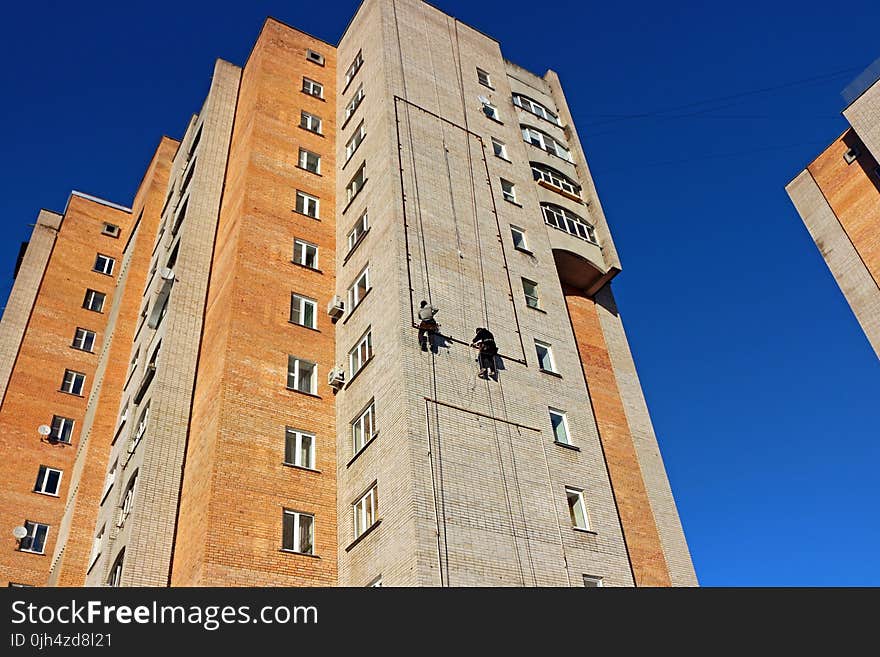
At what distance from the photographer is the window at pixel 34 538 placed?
27.2m

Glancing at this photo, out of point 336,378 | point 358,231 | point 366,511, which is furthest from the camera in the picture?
point 358,231

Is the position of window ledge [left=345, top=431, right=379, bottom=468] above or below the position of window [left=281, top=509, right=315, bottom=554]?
above

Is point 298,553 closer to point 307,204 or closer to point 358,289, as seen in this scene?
point 358,289

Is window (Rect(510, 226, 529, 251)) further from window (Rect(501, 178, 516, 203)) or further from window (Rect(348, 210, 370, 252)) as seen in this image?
window (Rect(348, 210, 370, 252))

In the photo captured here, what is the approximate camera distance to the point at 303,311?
24672 mm

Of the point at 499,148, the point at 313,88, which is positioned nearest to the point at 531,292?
the point at 499,148

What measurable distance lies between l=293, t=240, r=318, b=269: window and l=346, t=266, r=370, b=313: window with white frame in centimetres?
222

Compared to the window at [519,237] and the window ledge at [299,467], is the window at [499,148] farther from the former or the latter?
the window ledge at [299,467]

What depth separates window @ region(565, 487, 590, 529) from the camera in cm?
2005

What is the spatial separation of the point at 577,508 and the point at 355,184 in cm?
1407

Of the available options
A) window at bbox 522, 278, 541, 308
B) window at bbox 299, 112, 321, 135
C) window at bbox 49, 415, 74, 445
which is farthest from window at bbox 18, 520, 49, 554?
window at bbox 522, 278, 541, 308

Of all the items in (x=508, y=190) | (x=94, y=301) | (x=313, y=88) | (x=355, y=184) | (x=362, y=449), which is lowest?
(x=362, y=449)

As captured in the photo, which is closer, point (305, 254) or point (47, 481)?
point (305, 254)
